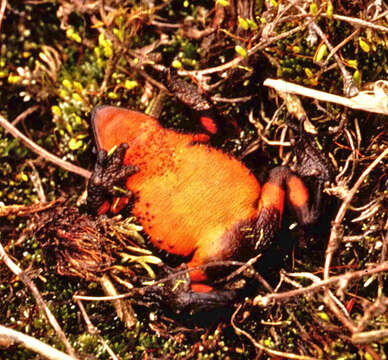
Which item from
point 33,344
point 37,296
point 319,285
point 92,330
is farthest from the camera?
point 92,330

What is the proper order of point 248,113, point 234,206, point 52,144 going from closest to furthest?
point 234,206, point 248,113, point 52,144

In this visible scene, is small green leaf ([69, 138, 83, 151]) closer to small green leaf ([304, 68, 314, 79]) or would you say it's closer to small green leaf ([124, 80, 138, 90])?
small green leaf ([124, 80, 138, 90])

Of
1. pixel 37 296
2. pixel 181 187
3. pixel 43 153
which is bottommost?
pixel 37 296

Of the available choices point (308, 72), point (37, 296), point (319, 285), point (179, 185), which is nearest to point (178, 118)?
point (179, 185)

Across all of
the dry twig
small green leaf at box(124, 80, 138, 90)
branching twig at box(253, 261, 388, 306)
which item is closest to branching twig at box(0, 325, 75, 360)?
branching twig at box(253, 261, 388, 306)

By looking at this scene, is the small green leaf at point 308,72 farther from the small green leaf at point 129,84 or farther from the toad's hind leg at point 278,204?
the small green leaf at point 129,84

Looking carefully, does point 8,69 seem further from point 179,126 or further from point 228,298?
point 228,298

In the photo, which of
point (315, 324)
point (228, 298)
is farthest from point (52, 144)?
point (315, 324)

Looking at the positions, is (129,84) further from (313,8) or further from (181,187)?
(313,8)
